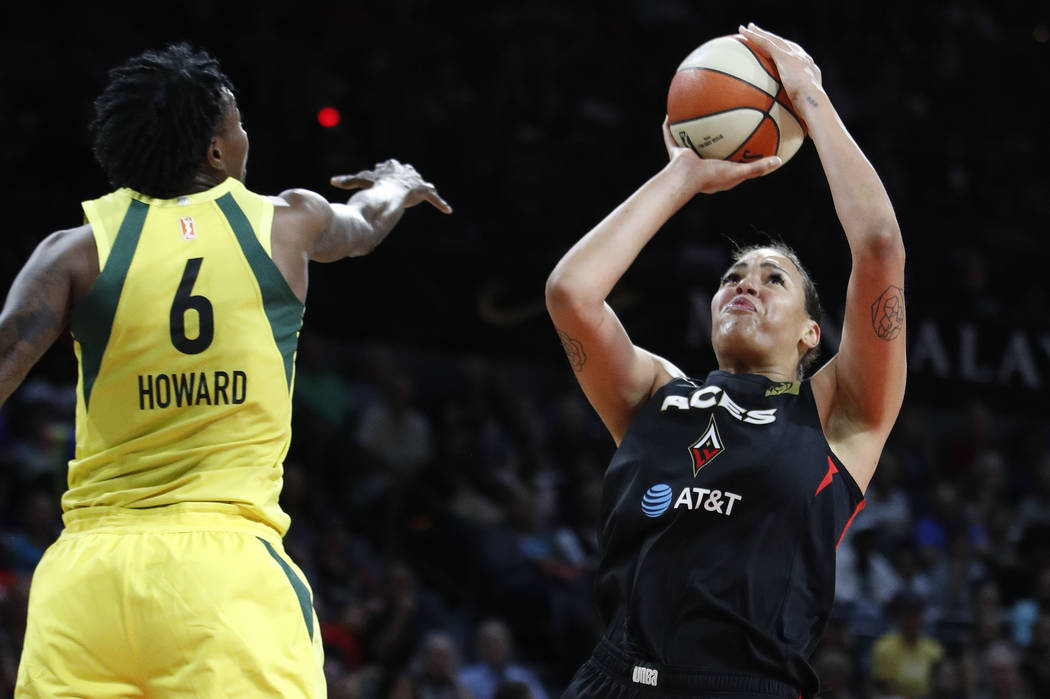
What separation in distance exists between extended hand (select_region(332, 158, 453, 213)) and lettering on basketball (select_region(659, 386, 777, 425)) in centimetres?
87

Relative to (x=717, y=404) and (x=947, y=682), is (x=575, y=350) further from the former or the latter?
(x=947, y=682)

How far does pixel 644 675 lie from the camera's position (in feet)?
10.8

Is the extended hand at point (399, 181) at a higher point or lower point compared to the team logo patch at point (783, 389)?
higher

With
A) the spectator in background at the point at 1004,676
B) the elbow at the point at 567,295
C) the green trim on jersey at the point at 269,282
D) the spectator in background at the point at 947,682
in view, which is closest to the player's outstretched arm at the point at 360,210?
the green trim on jersey at the point at 269,282

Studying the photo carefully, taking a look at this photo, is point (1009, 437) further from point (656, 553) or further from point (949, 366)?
point (656, 553)

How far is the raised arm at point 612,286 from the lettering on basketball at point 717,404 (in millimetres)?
144

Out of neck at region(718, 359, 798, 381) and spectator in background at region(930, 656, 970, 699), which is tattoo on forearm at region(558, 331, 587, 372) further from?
spectator in background at region(930, 656, 970, 699)

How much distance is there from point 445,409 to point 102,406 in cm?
733

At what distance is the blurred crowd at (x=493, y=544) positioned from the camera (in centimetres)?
842

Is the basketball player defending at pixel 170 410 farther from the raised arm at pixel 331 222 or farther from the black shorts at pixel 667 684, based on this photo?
the black shorts at pixel 667 684

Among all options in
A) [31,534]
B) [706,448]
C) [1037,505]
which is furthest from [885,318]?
[1037,505]

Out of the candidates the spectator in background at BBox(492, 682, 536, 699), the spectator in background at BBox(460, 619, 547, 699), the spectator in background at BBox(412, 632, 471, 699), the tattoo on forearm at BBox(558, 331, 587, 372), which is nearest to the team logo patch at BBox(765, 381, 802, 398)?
the tattoo on forearm at BBox(558, 331, 587, 372)

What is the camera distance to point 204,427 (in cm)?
306

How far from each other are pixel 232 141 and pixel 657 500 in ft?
4.55
